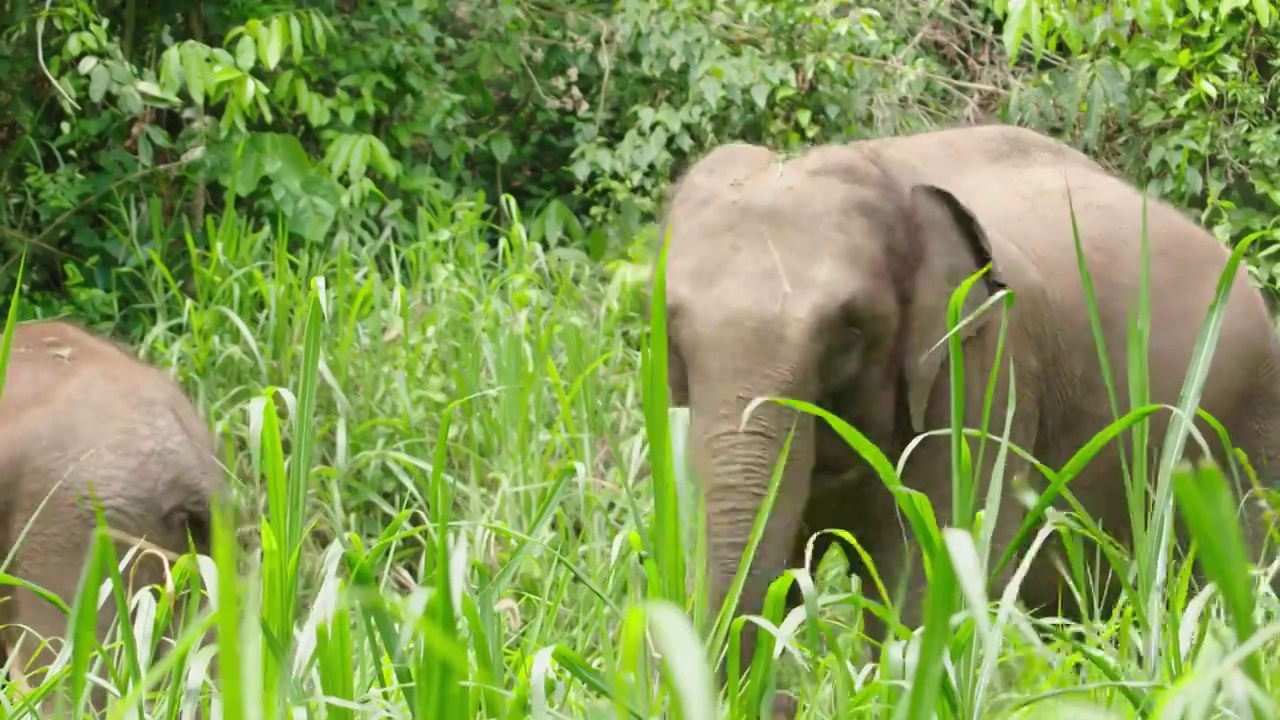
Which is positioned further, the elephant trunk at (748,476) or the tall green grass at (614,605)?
the elephant trunk at (748,476)

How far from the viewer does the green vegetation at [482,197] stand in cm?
280

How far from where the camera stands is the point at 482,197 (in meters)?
5.33

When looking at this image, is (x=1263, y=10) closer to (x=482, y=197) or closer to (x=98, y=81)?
(x=482, y=197)

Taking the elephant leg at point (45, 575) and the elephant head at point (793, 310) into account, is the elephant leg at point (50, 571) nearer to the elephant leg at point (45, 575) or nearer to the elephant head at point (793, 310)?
the elephant leg at point (45, 575)

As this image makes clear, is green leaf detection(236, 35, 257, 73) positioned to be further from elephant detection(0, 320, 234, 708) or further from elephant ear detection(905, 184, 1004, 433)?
elephant ear detection(905, 184, 1004, 433)

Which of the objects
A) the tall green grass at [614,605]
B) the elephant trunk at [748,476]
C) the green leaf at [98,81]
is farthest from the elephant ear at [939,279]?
the green leaf at [98,81]

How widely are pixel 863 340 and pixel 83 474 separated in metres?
1.29

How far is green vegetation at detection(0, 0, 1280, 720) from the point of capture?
2.80 meters

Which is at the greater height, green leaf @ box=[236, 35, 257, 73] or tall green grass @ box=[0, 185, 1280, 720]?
green leaf @ box=[236, 35, 257, 73]

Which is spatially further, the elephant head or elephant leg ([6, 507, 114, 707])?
elephant leg ([6, 507, 114, 707])

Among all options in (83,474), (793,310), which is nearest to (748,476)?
(793,310)

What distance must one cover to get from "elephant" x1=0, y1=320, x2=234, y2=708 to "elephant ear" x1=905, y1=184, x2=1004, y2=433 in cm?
A: 114

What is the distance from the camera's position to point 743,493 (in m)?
2.63

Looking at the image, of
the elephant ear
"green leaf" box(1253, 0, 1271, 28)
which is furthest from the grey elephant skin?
"green leaf" box(1253, 0, 1271, 28)
